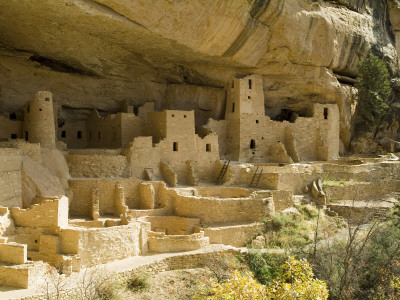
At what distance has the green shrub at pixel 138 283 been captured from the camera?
12.6 meters

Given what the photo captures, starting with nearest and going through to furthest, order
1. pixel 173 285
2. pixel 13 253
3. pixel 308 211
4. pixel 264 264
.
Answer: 1. pixel 13 253
2. pixel 173 285
3. pixel 264 264
4. pixel 308 211

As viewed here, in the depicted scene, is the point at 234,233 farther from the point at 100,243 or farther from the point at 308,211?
the point at 100,243

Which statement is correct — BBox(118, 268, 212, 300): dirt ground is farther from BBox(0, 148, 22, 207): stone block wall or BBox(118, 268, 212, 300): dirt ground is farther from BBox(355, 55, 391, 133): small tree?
BBox(355, 55, 391, 133): small tree

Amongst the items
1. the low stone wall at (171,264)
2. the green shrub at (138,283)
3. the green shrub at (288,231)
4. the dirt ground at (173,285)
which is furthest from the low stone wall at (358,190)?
the green shrub at (138,283)

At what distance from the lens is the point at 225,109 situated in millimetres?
24094

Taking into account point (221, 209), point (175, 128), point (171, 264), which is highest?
→ point (175, 128)

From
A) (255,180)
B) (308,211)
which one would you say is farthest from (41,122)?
(308,211)

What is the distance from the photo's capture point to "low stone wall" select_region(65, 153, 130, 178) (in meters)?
17.8

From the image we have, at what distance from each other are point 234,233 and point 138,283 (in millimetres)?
4710

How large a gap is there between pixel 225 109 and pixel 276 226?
8.55 m

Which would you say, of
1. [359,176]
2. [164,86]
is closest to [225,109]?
[164,86]

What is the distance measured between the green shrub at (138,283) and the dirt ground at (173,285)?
0.39 feet

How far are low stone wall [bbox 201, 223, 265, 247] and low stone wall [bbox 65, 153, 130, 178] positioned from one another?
14.7 feet

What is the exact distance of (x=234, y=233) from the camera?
16.4 meters
